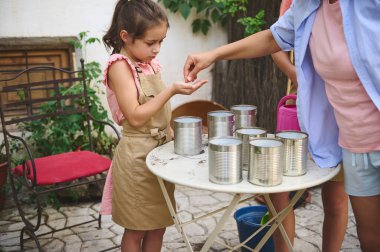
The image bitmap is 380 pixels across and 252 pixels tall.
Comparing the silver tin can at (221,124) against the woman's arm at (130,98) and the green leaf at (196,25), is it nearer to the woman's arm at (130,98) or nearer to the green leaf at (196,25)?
the woman's arm at (130,98)

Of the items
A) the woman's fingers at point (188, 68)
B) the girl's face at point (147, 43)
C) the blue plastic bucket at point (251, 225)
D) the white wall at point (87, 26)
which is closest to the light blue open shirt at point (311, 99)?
the woman's fingers at point (188, 68)

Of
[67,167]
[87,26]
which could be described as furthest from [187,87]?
[87,26]

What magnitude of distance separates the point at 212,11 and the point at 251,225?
9.94ft

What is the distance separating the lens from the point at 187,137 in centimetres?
226

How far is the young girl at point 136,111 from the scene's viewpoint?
2273 mm

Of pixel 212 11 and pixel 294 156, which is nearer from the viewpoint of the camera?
pixel 294 156

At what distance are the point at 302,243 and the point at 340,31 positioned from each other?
7.04 feet

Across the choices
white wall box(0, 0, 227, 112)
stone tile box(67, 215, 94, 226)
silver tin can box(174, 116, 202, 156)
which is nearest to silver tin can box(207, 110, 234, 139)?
silver tin can box(174, 116, 202, 156)

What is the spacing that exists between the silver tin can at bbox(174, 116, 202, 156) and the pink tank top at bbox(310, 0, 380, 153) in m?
0.66

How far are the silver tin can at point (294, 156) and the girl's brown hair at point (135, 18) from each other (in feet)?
2.96

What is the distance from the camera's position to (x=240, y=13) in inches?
201

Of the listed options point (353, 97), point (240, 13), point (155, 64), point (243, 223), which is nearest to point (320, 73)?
point (353, 97)

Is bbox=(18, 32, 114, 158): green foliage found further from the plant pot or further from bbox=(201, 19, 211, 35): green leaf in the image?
bbox=(201, 19, 211, 35): green leaf

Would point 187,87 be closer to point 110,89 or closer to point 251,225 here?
point 110,89
